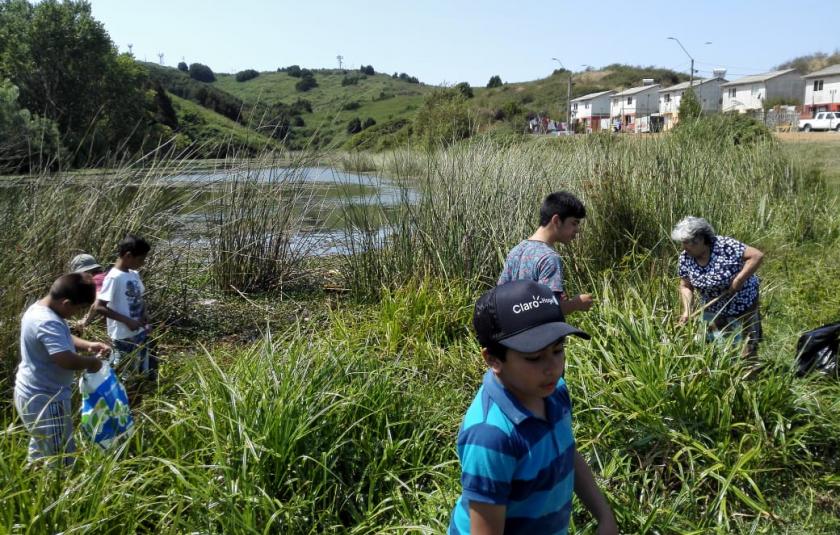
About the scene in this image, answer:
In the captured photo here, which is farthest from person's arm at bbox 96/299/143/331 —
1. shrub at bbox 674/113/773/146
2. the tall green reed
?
shrub at bbox 674/113/773/146

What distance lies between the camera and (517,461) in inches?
69.9

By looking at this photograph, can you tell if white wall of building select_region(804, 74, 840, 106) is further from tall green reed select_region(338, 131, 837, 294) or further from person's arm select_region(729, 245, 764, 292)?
person's arm select_region(729, 245, 764, 292)

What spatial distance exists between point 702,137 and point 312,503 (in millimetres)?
9428

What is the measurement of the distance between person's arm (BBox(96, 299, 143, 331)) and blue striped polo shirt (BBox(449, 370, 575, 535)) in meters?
3.60

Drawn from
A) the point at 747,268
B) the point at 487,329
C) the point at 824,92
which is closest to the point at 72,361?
the point at 487,329

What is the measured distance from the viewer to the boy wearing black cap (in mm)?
1746

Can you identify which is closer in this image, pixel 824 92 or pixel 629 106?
pixel 629 106

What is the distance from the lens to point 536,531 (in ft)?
6.25

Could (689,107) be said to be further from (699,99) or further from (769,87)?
(769,87)

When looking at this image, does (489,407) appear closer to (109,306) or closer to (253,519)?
(253,519)

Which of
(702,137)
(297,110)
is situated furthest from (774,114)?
(297,110)

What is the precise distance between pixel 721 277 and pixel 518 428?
11.2 ft

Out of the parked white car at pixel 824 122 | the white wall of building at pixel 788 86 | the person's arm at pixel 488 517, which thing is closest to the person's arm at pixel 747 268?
the person's arm at pixel 488 517

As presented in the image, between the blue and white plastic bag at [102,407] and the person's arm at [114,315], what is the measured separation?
1359 mm
